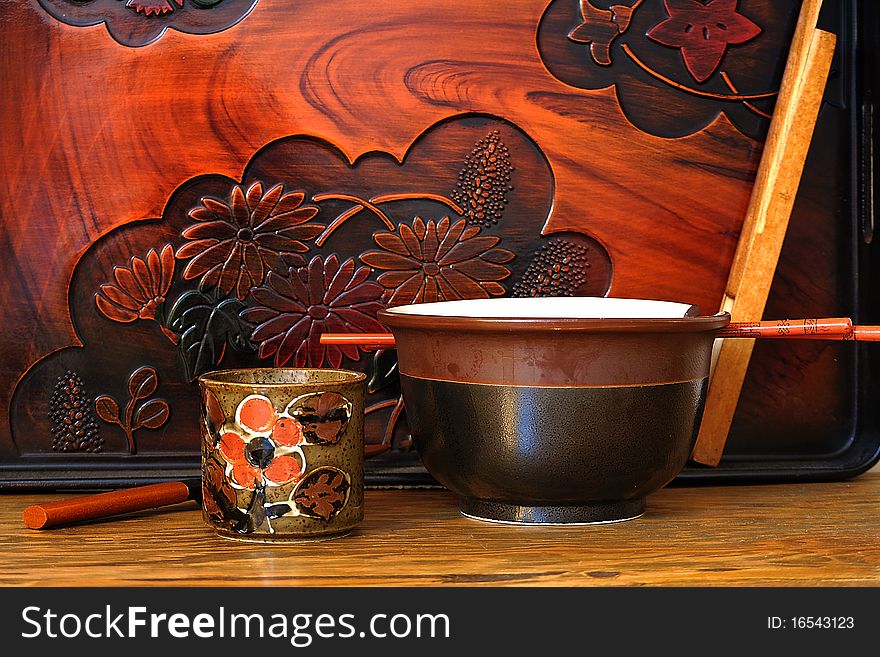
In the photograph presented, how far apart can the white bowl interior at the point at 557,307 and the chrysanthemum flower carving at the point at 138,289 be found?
22 centimetres

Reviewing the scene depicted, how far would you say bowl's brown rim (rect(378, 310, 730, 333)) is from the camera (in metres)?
0.70

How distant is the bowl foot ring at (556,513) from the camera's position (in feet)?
2.52

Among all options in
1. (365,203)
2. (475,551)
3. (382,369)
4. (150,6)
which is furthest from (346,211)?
(475,551)

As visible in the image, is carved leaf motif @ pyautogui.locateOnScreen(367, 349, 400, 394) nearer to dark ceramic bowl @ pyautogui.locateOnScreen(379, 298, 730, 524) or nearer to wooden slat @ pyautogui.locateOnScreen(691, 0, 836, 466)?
dark ceramic bowl @ pyautogui.locateOnScreen(379, 298, 730, 524)

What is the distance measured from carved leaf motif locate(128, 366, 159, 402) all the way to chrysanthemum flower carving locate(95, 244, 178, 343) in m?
0.05

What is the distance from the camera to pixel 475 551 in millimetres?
701

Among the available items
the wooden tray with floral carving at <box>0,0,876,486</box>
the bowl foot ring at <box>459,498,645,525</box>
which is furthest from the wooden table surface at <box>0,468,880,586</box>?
the wooden tray with floral carving at <box>0,0,876,486</box>

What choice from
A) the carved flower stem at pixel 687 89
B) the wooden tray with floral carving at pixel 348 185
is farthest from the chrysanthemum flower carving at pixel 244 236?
the carved flower stem at pixel 687 89

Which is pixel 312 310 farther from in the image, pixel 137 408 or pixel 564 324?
pixel 564 324

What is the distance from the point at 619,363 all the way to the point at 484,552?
0.54 feet

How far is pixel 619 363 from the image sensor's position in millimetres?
716

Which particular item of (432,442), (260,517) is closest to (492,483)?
(432,442)

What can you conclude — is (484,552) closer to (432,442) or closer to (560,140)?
(432,442)

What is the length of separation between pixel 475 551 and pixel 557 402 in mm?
120
